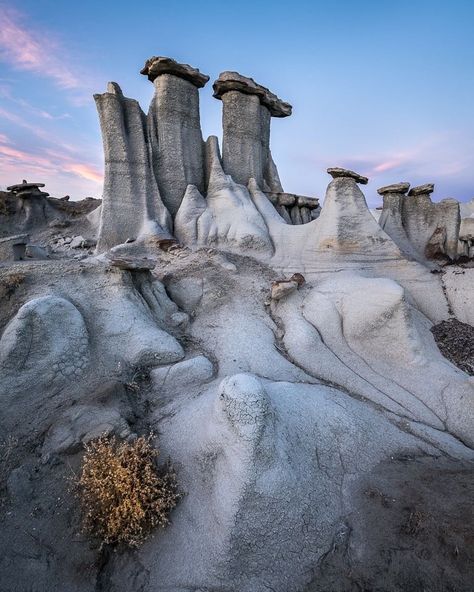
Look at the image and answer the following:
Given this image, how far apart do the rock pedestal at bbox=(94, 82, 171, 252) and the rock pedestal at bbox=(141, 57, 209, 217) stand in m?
0.54

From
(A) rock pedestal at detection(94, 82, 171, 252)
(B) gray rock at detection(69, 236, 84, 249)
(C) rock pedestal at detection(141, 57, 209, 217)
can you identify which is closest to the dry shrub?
(A) rock pedestal at detection(94, 82, 171, 252)

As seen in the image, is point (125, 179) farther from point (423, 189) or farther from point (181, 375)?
point (423, 189)

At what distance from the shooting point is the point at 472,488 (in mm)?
4668

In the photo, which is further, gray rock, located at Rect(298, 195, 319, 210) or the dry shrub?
gray rock, located at Rect(298, 195, 319, 210)

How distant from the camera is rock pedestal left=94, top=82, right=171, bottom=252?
1184 centimetres

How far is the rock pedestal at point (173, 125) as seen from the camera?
12698 millimetres

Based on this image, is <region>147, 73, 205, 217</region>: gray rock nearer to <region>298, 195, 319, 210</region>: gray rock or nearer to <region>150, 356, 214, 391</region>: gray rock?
<region>298, 195, 319, 210</region>: gray rock

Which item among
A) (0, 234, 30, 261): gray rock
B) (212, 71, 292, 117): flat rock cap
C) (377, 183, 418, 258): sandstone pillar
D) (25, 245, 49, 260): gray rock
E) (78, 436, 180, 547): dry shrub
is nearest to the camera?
(78, 436, 180, 547): dry shrub

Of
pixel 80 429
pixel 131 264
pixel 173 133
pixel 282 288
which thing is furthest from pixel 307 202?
pixel 80 429

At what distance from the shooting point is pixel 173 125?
42.3ft

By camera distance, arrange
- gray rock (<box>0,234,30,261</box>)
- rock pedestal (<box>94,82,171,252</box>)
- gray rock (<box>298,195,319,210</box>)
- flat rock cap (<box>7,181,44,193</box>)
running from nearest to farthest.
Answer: gray rock (<box>0,234,30,261</box>) < rock pedestal (<box>94,82,171,252</box>) < gray rock (<box>298,195,319,210</box>) < flat rock cap (<box>7,181,44,193</box>)

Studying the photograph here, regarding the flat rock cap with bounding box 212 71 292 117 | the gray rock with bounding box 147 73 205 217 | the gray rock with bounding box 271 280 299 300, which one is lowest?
the gray rock with bounding box 271 280 299 300

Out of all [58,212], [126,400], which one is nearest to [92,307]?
[126,400]

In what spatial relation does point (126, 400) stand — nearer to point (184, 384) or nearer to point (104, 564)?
point (184, 384)
